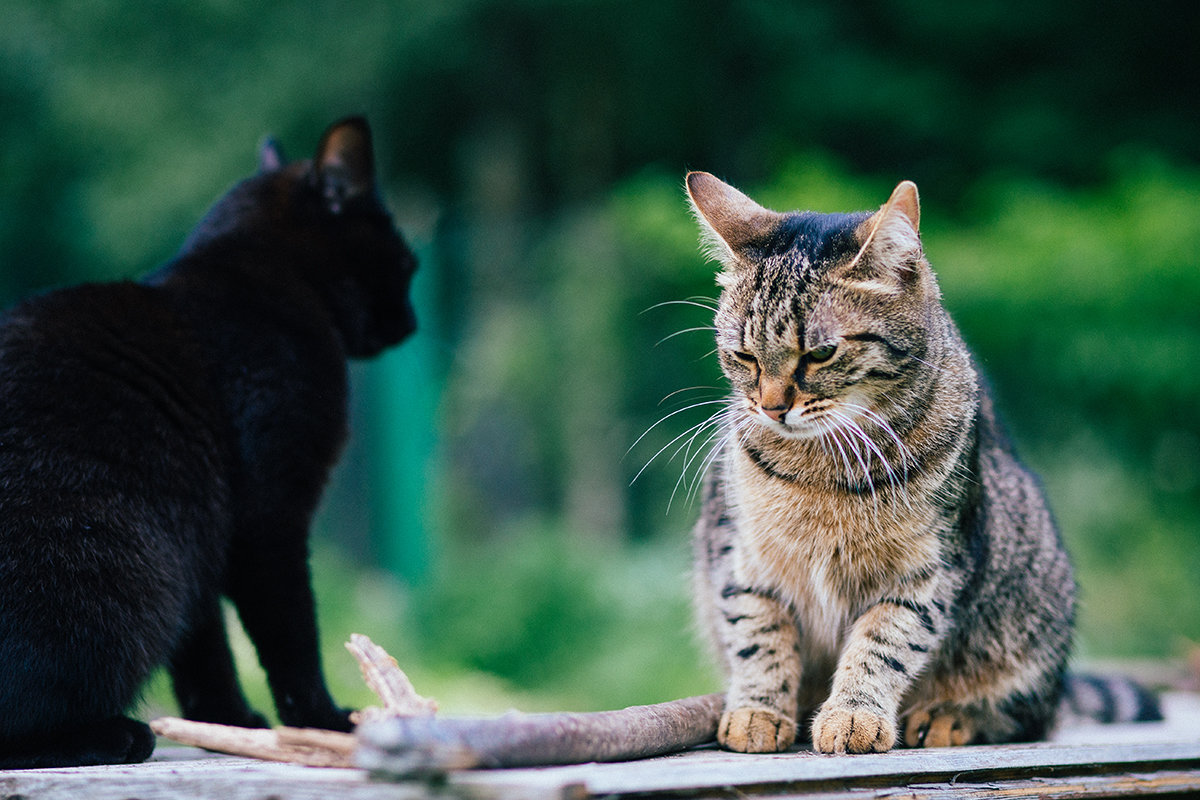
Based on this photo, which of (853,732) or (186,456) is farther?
(186,456)

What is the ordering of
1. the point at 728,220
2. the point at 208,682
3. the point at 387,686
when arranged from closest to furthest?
the point at 387,686, the point at 728,220, the point at 208,682

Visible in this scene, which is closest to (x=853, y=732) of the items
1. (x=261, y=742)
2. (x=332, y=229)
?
(x=261, y=742)

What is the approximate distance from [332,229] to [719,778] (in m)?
1.73

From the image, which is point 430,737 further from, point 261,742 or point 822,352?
point 822,352

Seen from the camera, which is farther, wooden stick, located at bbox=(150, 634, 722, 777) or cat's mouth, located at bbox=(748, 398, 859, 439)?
cat's mouth, located at bbox=(748, 398, 859, 439)

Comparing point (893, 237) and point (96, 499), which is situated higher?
point (893, 237)

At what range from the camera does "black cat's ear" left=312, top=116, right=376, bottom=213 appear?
2.51 metres

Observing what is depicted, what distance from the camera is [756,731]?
5.93 ft

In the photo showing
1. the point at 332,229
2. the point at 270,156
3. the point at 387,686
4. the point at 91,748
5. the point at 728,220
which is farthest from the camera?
the point at 270,156

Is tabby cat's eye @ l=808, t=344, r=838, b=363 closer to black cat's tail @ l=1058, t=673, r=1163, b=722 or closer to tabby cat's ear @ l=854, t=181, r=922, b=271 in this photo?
tabby cat's ear @ l=854, t=181, r=922, b=271

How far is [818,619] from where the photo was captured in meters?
1.98

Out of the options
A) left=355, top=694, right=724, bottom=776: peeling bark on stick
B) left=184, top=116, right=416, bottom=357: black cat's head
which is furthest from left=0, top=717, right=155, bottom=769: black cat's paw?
left=184, top=116, right=416, bottom=357: black cat's head

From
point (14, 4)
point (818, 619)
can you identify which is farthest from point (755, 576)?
point (14, 4)

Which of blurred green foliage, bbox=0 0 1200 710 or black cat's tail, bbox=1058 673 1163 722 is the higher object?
blurred green foliage, bbox=0 0 1200 710
